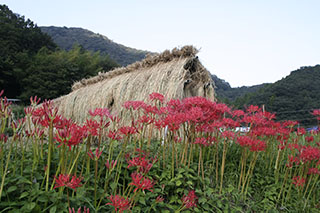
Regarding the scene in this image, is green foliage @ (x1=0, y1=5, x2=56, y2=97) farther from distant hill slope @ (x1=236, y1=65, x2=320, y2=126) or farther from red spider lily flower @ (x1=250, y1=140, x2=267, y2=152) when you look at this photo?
red spider lily flower @ (x1=250, y1=140, x2=267, y2=152)

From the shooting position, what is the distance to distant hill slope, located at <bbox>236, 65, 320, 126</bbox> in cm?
2658

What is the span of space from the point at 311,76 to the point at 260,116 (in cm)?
3724

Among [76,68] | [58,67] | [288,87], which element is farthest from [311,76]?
[58,67]

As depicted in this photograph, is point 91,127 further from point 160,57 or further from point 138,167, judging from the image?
point 160,57

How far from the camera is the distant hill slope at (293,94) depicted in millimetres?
26578

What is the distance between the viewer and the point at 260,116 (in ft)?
7.45

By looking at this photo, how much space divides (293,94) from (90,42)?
253 ft

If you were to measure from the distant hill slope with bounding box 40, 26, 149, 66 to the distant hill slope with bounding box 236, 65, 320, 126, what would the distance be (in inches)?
1969

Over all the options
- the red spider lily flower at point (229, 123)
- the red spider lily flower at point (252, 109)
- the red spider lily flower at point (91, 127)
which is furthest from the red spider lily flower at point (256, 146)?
the red spider lily flower at point (91, 127)

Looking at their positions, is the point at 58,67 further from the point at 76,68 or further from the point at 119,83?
the point at 119,83

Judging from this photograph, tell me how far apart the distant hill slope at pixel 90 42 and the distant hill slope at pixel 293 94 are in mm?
50001

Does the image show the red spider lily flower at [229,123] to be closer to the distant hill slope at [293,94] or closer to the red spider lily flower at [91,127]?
the red spider lily flower at [91,127]

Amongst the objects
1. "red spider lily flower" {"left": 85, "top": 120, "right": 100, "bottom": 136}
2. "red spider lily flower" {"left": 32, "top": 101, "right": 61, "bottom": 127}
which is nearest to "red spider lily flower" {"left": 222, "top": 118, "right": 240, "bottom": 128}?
"red spider lily flower" {"left": 85, "top": 120, "right": 100, "bottom": 136}

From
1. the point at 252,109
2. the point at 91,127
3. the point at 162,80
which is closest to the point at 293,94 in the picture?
the point at 162,80
